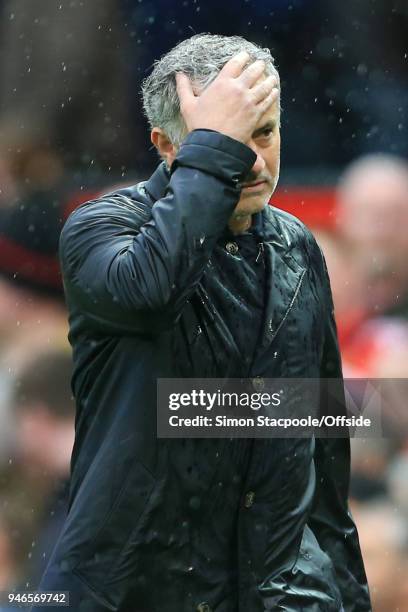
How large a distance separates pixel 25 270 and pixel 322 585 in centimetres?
205

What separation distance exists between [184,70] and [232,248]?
30cm

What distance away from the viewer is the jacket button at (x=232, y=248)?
6.62 feet

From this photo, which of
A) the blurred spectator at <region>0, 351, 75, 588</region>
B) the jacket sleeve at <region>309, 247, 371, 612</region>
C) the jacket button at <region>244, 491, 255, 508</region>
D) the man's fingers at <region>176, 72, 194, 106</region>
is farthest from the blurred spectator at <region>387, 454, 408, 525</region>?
the man's fingers at <region>176, 72, 194, 106</region>

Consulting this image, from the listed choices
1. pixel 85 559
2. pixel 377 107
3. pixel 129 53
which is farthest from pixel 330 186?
pixel 85 559

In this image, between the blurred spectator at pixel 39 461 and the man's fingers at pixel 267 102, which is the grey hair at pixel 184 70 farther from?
the blurred spectator at pixel 39 461

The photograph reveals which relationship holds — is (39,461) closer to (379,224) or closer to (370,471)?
(370,471)

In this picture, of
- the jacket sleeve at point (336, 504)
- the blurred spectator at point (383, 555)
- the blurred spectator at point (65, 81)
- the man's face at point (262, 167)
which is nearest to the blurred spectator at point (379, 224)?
the blurred spectator at point (383, 555)

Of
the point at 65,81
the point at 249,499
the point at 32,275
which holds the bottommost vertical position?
the point at 249,499

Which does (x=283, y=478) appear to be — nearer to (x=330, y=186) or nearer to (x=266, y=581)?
(x=266, y=581)

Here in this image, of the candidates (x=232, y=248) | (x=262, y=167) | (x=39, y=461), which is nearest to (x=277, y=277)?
(x=232, y=248)

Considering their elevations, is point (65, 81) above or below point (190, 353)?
above

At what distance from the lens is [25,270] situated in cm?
386

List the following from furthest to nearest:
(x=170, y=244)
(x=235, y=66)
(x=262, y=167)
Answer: (x=262, y=167), (x=235, y=66), (x=170, y=244)

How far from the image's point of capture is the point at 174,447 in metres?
1.90
